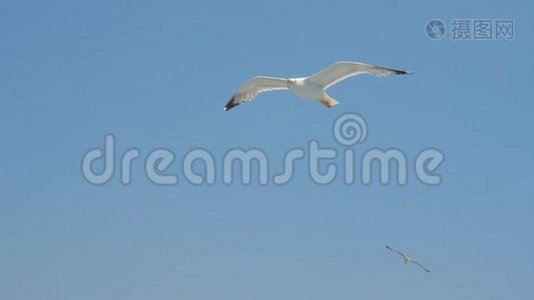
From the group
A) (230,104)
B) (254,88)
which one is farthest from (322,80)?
(230,104)

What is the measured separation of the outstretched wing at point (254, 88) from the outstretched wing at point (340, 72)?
0.52 m

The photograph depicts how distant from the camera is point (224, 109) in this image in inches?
441

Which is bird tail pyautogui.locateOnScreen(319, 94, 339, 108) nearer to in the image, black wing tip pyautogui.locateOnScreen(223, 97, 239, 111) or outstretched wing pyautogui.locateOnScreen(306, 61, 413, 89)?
outstretched wing pyautogui.locateOnScreen(306, 61, 413, 89)

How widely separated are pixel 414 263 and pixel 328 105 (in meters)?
2.55

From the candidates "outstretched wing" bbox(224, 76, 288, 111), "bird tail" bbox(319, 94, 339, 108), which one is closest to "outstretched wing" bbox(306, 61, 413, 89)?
"bird tail" bbox(319, 94, 339, 108)

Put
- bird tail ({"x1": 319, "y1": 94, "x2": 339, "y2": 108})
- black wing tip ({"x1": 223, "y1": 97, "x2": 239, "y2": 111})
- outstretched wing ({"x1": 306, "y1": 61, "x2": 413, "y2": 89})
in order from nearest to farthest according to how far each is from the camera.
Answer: outstretched wing ({"x1": 306, "y1": 61, "x2": 413, "y2": 89}) < bird tail ({"x1": 319, "y1": 94, "x2": 339, "y2": 108}) < black wing tip ({"x1": 223, "y1": 97, "x2": 239, "y2": 111})

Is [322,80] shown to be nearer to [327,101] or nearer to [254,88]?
[327,101]

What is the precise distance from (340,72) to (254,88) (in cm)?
115

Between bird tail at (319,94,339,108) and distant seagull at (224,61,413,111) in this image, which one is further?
bird tail at (319,94,339,108)

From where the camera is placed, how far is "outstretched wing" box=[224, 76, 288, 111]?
10.8 m

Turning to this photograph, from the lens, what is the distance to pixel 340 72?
10297 millimetres

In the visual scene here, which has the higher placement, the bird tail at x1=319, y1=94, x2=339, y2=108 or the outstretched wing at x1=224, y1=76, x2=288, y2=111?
the outstretched wing at x1=224, y1=76, x2=288, y2=111

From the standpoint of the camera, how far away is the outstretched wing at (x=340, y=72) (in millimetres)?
10094

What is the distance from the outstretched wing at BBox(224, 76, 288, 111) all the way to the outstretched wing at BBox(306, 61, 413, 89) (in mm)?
517
